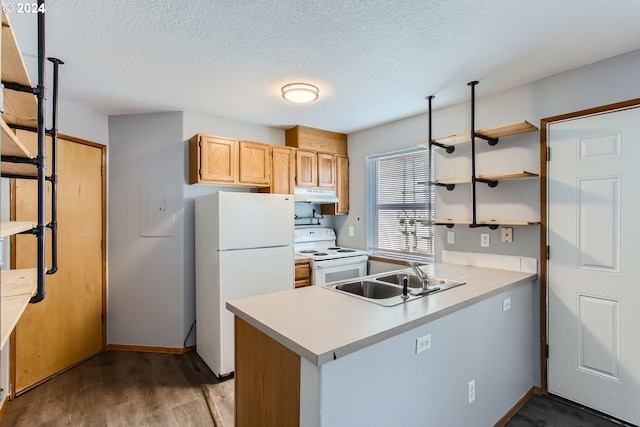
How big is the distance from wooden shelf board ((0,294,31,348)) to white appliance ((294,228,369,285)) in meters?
2.44

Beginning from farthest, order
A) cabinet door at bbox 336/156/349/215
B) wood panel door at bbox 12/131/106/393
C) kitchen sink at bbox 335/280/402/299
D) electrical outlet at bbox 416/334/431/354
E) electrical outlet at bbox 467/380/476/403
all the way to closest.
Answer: cabinet door at bbox 336/156/349/215
wood panel door at bbox 12/131/106/393
kitchen sink at bbox 335/280/402/299
electrical outlet at bbox 467/380/476/403
electrical outlet at bbox 416/334/431/354

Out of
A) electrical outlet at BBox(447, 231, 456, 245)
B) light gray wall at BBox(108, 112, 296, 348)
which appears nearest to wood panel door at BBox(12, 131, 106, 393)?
light gray wall at BBox(108, 112, 296, 348)

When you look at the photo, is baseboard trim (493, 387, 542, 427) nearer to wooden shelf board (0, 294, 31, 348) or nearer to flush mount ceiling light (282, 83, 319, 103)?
wooden shelf board (0, 294, 31, 348)

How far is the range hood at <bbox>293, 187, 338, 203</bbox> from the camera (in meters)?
3.63

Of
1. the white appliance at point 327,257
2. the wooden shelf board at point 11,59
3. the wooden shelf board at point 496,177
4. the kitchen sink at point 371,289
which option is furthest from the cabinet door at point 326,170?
the wooden shelf board at point 11,59

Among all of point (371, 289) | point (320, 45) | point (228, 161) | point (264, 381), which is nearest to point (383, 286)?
point (371, 289)

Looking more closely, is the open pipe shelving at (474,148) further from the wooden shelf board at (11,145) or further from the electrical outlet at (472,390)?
the wooden shelf board at (11,145)

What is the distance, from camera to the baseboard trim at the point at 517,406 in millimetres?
2119

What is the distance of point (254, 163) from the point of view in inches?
135

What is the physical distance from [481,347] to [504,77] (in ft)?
6.32

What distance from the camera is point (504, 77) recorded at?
8.02 feet

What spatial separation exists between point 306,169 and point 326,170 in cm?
31

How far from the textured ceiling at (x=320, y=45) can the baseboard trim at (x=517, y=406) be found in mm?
2353

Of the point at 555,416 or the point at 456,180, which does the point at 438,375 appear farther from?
the point at 456,180
